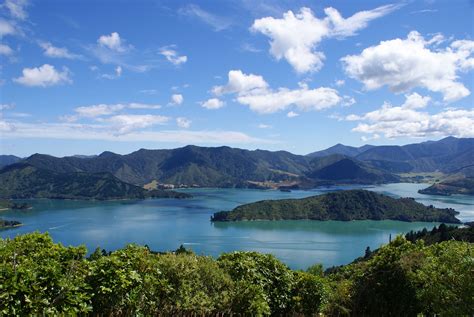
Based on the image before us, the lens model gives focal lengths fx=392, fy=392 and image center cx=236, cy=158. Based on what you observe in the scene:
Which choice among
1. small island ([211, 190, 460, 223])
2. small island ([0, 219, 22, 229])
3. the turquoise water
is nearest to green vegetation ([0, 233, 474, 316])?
the turquoise water

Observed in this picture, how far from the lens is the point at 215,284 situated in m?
8.60

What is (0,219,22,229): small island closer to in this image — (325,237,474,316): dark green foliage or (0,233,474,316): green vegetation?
(0,233,474,316): green vegetation

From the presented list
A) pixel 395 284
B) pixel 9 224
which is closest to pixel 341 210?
pixel 9 224

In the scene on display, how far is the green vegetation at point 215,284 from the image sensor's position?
6.20 m

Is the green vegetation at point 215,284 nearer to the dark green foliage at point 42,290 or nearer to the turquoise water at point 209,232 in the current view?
the dark green foliage at point 42,290

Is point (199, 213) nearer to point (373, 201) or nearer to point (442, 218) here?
point (373, 201)

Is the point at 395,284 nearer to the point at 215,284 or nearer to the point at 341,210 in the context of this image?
the point at 215,284

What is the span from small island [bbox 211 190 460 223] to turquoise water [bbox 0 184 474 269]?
6.50m

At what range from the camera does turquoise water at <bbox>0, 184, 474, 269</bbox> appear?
3558 inches

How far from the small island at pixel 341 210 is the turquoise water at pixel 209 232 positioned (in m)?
6.50

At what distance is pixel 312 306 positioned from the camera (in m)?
10.0

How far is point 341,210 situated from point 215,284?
15550 cm

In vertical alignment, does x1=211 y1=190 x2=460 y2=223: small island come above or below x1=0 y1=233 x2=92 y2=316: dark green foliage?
below

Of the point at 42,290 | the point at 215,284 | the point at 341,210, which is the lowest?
the point at 341,210
